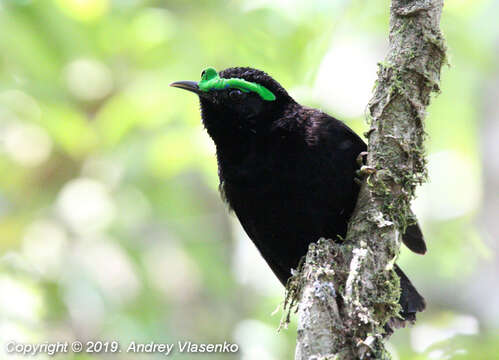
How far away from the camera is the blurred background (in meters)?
5.12

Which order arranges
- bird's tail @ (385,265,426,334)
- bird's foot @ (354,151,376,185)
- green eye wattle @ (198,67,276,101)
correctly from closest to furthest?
bird's foot @ (354,151,376,185) → bird's tail @ (385,265,426,334) → green eye wattle @ (198,67,276,101)

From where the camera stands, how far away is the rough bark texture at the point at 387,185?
110 inches

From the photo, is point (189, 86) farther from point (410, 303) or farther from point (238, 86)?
point (410, 303)

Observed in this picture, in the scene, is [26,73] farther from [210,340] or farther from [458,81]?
[458,81]

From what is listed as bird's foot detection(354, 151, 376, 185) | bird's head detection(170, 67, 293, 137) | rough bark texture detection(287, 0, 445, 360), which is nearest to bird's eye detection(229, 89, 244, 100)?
bird's head detection(170, 67, 293, 137)

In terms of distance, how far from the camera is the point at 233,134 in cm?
398

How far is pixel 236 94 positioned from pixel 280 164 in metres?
0.62

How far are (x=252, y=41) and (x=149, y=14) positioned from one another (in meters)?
1.32

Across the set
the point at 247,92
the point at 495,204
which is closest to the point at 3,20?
the point at 247,92

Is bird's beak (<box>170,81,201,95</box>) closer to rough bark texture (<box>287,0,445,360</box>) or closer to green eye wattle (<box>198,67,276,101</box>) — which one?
green eye wattle (<box>198,67,276,101</box>)

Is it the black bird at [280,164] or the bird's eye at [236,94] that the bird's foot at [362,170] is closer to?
the black bird at [280,164]

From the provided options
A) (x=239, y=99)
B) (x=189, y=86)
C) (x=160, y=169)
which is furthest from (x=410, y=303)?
(x=160, y=169)

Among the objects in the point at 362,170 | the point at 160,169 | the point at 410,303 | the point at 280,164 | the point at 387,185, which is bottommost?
the point at 410,303

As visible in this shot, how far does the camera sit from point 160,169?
19.1 feet
